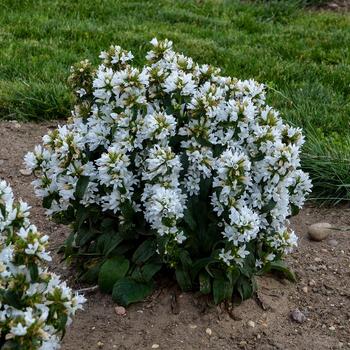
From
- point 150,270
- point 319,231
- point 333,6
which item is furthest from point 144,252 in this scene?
point 333,6

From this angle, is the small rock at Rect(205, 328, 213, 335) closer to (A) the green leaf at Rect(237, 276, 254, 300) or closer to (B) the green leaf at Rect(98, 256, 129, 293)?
(A) the green leaf at Rect(237, 276, 254, 300)

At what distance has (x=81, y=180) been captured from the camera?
3.30 meters

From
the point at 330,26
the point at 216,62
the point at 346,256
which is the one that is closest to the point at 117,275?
the point at 346,256

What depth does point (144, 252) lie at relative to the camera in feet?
11.2

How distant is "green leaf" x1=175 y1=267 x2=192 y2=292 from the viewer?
3.43 m

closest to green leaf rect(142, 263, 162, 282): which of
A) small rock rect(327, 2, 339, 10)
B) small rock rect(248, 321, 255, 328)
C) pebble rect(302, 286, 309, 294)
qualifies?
small rock rect(248, 321, 255, 328)

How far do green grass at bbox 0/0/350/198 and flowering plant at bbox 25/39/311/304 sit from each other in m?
1.37

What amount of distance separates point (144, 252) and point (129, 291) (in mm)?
197

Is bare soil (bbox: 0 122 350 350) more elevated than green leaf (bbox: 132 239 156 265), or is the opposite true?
green leaf (bbox: 132 239 156 265)

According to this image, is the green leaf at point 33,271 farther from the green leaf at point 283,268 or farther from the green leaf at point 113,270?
the green leaf at point 283,268

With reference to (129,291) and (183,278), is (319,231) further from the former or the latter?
(129,291)

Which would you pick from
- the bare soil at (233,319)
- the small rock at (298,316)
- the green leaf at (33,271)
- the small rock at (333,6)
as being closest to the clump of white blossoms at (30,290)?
the green leaf at (33,271)

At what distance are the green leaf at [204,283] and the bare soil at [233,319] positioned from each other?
123 millimetres

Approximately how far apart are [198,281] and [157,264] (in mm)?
220
